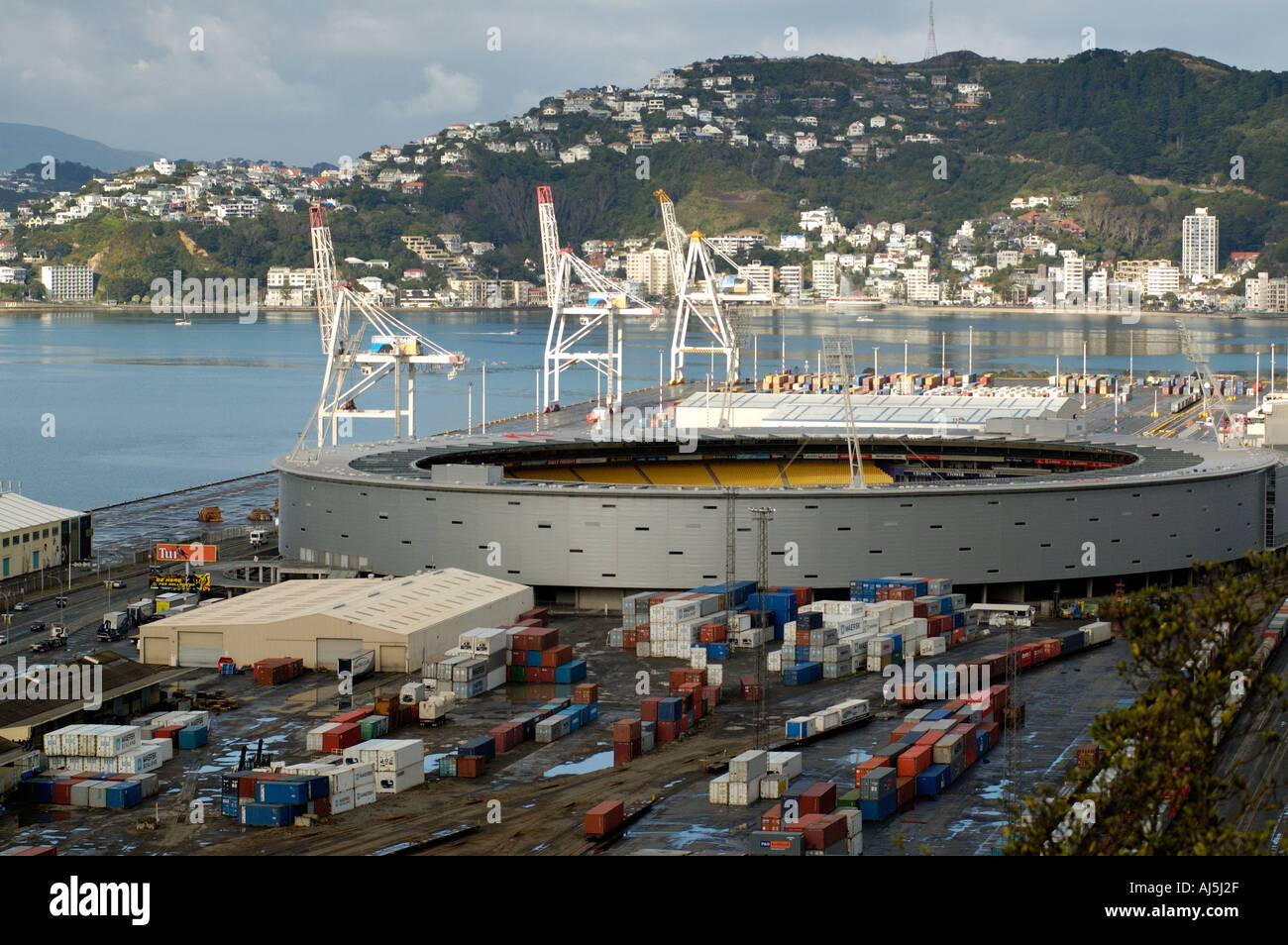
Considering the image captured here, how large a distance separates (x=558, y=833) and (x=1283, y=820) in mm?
9882

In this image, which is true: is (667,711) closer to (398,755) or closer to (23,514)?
(398,755)

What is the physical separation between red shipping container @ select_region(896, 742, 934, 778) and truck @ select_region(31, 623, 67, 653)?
19.3 meters

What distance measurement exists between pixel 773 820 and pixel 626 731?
16.5 ft

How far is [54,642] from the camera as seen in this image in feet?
123

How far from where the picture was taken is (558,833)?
24.1 metres

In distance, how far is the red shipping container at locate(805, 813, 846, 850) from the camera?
2286 centimetres

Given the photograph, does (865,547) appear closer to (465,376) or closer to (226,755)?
(226,755)

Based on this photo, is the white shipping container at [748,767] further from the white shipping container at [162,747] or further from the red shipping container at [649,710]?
the white shipping container at [162,747]

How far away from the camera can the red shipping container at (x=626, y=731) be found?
93.3ft

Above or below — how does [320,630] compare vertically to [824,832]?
above

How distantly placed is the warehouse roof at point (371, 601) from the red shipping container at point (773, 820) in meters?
13.4

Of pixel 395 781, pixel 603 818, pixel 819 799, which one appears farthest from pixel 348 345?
pixel 819 799

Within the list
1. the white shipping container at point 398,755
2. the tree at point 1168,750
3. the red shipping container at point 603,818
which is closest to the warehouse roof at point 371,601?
the white shipping container at point 398,755
